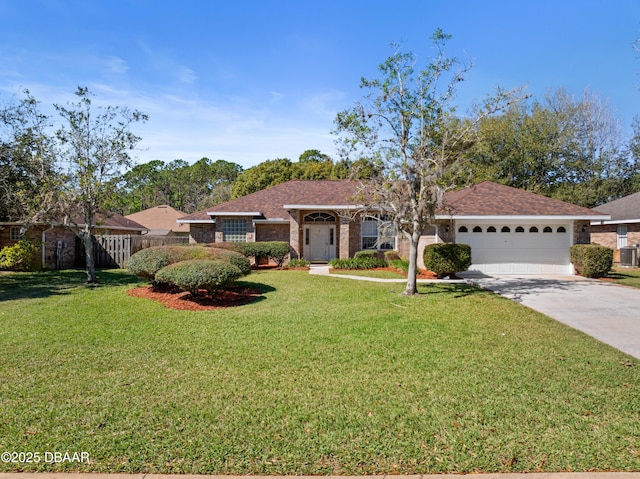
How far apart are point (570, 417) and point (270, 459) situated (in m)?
3.12

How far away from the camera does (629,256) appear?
20500 mm

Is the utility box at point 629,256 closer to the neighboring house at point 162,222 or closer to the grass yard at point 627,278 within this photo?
the grass yard at point 627,278

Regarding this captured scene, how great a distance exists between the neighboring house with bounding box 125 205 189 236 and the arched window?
2087cm

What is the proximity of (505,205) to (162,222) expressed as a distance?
32.9 m

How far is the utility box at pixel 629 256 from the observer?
66.3 feet

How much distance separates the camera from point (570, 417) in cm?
409

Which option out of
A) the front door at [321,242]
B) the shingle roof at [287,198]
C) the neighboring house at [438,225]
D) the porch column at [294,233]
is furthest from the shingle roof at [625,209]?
the porch column at [294,233]

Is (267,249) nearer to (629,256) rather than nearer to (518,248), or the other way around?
(518,248)

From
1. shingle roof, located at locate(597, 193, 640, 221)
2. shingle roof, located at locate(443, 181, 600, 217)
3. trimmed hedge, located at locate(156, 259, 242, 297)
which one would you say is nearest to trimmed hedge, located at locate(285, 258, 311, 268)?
shingle roof, located at locate(443, 181, 600, 217)

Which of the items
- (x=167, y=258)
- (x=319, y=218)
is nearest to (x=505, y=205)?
(x=319, y=218)

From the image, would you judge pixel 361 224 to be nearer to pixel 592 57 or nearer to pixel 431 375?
pixel 592 57

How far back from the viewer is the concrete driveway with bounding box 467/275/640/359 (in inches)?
299

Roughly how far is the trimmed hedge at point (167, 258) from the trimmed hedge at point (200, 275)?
1060 millimetres

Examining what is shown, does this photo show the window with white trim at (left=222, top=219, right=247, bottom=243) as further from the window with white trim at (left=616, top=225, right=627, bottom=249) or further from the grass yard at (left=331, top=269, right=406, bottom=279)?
the window with white trim at (left=616, top=225, right=627, bottom=249)
